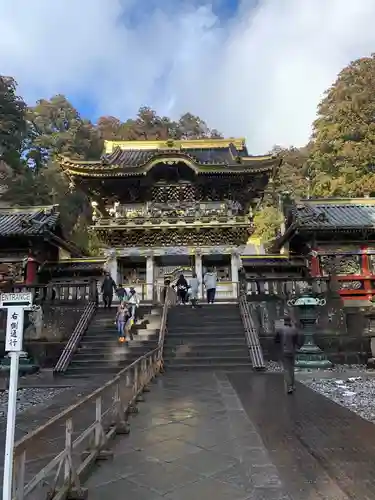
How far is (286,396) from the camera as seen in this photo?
28.9 ft

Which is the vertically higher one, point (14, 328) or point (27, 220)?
point (27, 220)

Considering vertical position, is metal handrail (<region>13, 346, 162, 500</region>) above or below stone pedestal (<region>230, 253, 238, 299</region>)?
below

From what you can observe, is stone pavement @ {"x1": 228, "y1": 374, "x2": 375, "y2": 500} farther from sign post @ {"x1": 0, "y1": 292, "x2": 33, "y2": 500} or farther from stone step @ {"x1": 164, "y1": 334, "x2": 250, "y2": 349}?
stone step @ {"x1": 164, "y1": 334, "x2": 250, "y2": 349}

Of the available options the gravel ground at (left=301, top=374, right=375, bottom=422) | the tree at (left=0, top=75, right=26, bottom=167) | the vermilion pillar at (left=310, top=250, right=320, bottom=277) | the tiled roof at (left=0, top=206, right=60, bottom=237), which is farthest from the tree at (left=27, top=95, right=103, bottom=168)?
the gravel ground at (left=301, top=374, right=375, bottom=422)

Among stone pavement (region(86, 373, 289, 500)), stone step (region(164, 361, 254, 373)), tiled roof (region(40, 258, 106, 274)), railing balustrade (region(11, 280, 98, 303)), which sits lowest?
stone pavement (region(86, 373, 289, 500))

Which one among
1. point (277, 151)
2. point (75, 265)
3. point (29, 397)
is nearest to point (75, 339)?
point (29, 397)

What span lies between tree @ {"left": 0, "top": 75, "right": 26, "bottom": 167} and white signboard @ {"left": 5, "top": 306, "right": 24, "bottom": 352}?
3952cm

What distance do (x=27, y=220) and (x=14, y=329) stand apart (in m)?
19.2

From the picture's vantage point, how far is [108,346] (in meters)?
14.4

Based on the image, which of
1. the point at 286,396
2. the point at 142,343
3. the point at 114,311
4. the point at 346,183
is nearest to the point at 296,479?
the point at 286,396

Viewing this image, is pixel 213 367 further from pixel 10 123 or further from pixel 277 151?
pixel 10 123

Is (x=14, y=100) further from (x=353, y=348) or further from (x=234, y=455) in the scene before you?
(x=234, y=455)

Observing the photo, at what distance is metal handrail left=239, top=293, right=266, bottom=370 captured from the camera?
1293cm

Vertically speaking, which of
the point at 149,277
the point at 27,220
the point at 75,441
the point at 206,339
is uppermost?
the point at 27,220
